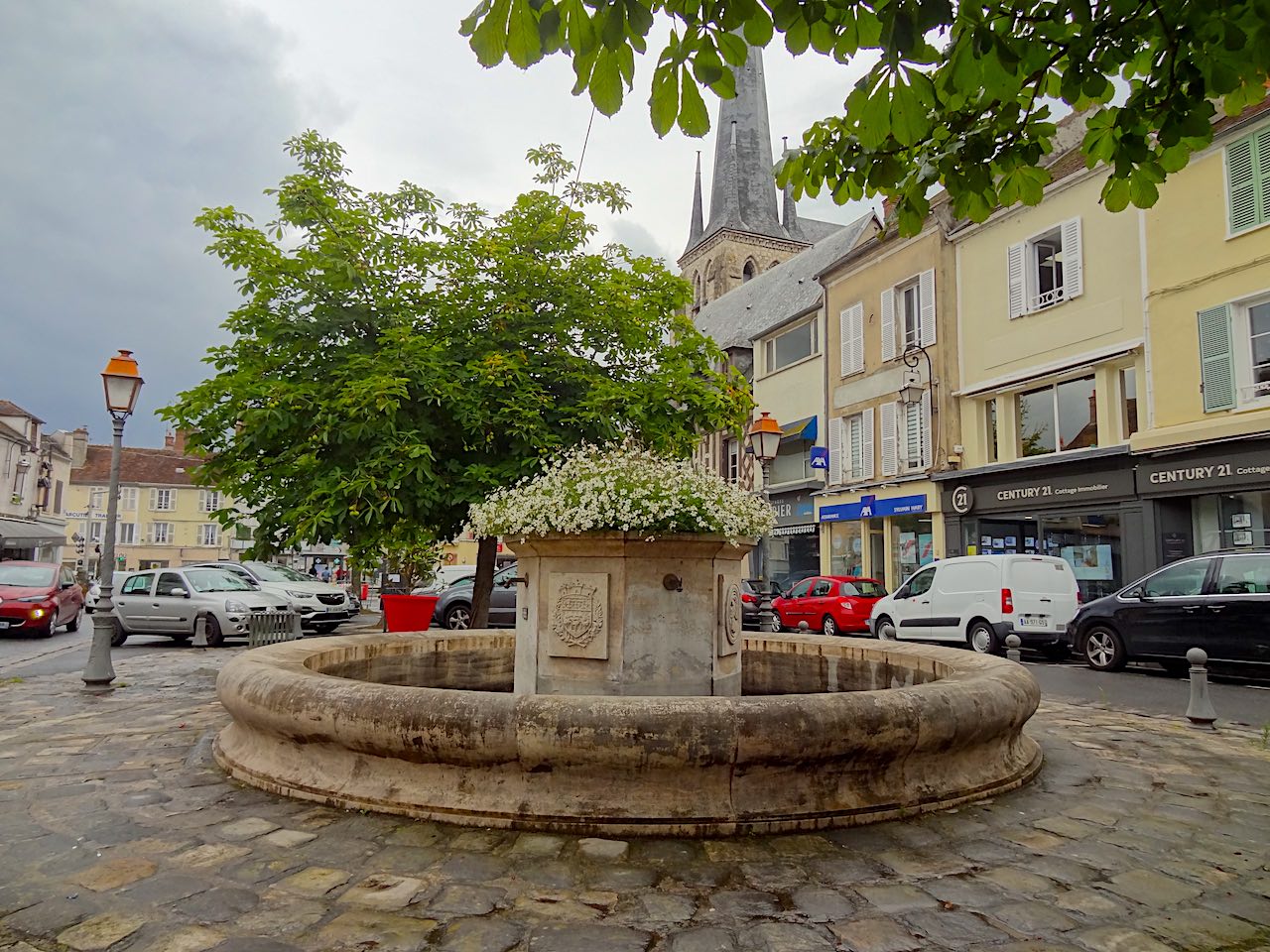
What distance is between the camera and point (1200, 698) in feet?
24.1

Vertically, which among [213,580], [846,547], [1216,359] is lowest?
[213,580]

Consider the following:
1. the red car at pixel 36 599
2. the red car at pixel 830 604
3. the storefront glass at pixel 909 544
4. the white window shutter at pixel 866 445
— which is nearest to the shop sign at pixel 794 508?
the white window shutter at pixel 866 445

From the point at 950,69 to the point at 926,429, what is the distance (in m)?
20.5

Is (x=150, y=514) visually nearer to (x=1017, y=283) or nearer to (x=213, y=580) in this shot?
(x=213, y=580)

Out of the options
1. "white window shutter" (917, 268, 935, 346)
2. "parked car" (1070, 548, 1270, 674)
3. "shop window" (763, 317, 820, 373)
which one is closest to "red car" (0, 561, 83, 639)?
"parked car" (1070, 548, 1270, 674)

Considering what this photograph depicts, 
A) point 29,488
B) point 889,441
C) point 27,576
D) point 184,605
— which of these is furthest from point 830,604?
point 29,488

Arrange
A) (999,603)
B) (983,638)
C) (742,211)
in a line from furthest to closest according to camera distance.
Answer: (742,211) < (983,638) < (999,603)

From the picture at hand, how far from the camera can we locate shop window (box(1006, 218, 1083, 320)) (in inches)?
751

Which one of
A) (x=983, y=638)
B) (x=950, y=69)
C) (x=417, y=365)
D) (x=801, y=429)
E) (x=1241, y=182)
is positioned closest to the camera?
(x=950, y=69)

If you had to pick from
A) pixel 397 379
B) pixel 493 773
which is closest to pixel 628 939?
pixel 493 773

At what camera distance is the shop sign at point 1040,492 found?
57.1 ft

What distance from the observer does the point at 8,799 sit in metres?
4.44

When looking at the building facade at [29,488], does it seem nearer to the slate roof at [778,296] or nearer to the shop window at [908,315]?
the slate roof at [778,296]

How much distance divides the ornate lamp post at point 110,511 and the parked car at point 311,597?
6.94 m
